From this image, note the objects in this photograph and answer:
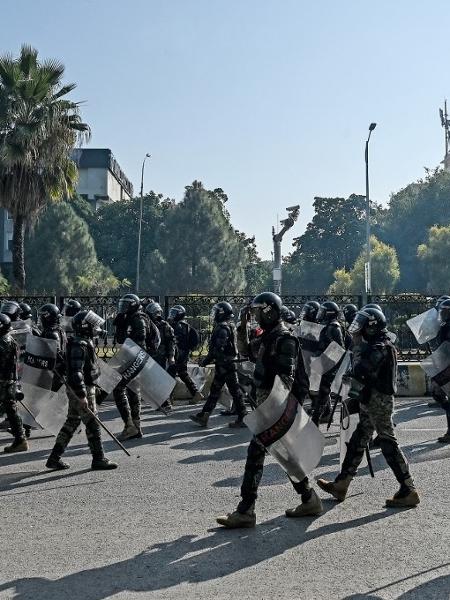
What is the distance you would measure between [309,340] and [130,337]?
2497mm

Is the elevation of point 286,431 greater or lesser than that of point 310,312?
lesser

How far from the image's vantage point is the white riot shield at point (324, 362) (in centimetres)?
1095

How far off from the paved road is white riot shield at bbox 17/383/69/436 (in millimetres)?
459

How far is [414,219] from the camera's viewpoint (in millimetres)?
86375

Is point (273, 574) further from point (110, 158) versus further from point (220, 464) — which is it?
point (110, 158)

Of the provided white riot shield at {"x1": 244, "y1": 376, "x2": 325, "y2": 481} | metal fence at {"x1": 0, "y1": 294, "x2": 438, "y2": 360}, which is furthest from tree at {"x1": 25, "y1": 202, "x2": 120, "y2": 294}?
white riot shield at {"x1": 244, "y1": 376, "x2": 325, "y2": 481}

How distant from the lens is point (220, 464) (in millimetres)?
9188

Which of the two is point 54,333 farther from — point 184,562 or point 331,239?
point 331,239

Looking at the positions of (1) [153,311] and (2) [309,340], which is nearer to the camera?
(2) [309,340]

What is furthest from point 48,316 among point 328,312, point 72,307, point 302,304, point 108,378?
point 302,304

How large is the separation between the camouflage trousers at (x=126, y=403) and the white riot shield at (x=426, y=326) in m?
3.97

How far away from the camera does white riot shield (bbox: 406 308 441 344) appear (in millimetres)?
11441

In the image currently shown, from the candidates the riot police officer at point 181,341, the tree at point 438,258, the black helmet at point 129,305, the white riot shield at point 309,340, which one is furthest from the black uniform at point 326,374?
the tree at point 438,258

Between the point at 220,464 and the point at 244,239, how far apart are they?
206 feet
